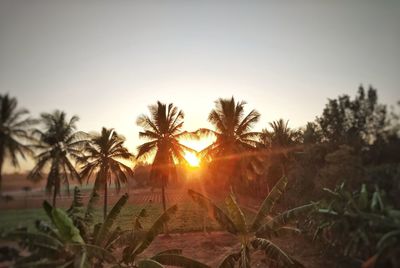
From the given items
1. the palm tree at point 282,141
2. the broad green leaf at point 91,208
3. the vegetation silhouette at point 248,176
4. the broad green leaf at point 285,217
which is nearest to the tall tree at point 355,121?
the vegetation silhouette at point 248,176

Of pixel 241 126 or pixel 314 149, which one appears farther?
pixel 314 149

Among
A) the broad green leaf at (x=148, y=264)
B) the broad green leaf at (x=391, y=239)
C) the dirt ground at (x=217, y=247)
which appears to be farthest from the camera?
the dirt ground at (x=217, y=247)

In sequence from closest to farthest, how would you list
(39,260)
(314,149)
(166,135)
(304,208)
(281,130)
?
(39,260) < (304,208) < (166,135) < (314,149) < (281,130)

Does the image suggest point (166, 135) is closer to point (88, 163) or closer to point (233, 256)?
point (88, 163)

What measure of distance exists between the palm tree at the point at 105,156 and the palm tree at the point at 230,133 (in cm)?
693

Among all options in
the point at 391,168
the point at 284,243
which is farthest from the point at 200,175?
the point at 391,168

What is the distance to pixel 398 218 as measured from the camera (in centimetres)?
1252

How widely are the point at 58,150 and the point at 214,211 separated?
1448cm

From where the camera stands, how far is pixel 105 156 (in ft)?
90.4

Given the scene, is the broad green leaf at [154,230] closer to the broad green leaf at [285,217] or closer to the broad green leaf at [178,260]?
the broad green leaf at [178,260]

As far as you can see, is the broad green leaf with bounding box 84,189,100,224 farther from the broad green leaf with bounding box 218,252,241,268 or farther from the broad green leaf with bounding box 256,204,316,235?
the broad green leaf with bounding box 256,204,316,235

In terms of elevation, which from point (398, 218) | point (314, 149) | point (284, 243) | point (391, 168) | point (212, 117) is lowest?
point (284, 243)

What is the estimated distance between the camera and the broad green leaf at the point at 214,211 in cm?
1487

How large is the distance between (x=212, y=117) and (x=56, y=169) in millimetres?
12110
